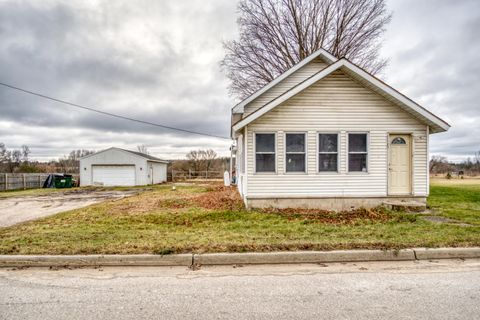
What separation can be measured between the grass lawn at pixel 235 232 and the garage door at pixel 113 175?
66.4 feet

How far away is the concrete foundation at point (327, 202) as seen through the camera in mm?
9578

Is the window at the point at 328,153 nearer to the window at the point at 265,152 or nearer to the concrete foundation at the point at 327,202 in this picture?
the concrete foundation at the point at 327,202

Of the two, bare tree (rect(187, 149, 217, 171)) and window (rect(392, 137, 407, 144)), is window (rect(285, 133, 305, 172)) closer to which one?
window (rect(392, 137, 407, 144))

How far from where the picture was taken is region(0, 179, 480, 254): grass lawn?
16.9 feet

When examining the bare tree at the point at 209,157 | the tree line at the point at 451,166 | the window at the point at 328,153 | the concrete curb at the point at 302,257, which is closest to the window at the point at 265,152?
the window at the point at 328,153

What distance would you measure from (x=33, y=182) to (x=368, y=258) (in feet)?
106

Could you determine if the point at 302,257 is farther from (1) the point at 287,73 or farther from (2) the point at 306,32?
(2) the point at 306,32

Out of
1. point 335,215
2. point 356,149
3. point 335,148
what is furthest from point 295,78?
point 335,215

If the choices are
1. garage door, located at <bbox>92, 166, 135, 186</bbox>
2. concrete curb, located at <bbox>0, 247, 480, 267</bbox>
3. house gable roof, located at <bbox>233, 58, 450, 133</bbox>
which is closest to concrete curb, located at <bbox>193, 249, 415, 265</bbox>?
concrete curb, located at <bbox>0, 247, 480, 267</bbox>

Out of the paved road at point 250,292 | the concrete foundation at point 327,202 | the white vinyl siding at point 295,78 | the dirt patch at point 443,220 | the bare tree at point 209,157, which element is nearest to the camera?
the paved road at point 250,292

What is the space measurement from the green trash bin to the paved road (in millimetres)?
26030

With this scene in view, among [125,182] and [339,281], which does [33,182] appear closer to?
[125,182]

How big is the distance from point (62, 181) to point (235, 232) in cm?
2675

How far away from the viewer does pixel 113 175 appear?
28.4m
